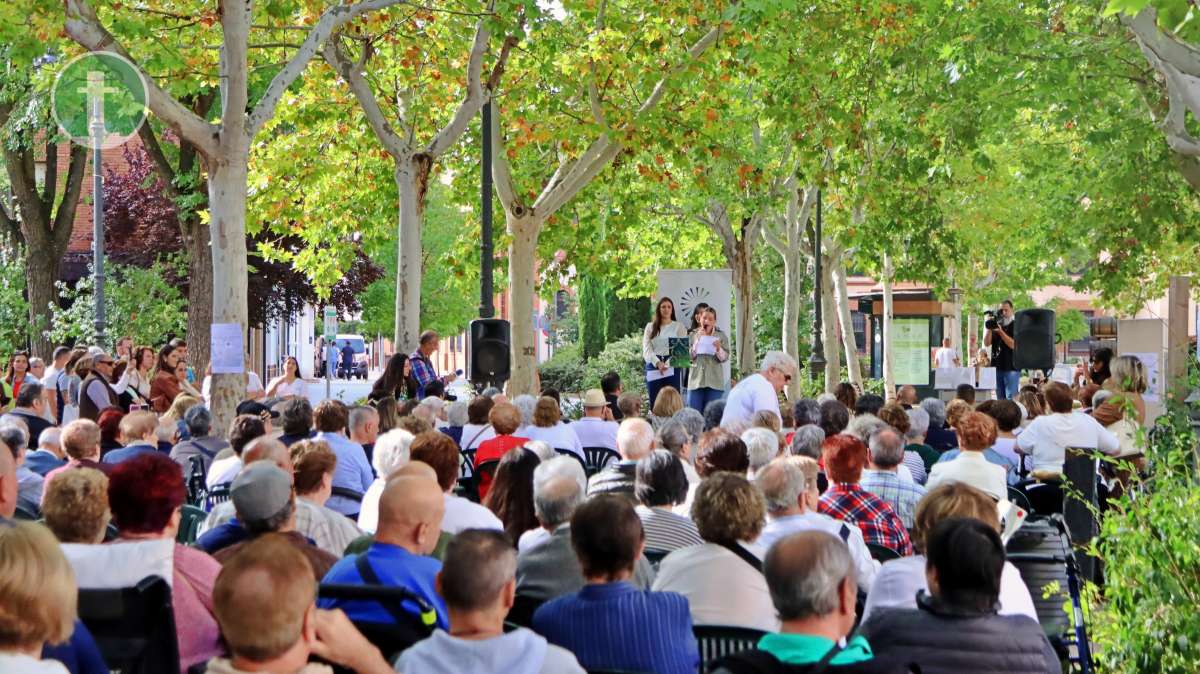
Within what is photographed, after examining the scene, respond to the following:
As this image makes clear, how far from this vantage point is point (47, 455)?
30.7ft

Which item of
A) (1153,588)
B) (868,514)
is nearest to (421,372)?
(868,514)

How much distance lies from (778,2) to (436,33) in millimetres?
6297

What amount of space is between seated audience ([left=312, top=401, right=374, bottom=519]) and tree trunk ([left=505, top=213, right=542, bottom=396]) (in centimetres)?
1328

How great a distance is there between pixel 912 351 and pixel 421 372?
2084cm

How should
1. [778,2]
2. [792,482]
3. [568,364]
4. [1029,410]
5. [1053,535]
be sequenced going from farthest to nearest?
[568,364] < [778,2] < [1029,410] < [1053,535] < [792,482]

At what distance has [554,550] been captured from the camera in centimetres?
572

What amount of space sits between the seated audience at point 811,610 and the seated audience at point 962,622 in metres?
0.35

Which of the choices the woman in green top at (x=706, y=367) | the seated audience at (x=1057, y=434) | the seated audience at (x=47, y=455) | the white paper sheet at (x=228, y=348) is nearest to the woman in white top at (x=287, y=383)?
the white paper sheet at (x=228, y=348)

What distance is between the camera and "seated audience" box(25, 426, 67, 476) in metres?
9.15

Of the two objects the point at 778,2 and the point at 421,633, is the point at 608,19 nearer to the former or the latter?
the point at 778,2

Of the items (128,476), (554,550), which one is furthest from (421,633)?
(128,476)

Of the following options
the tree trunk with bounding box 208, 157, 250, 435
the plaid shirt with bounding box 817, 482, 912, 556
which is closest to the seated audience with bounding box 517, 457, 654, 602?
the plaid shirt with bounding box 817, 482, 912, 556

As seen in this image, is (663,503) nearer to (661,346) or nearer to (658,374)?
(661,346)

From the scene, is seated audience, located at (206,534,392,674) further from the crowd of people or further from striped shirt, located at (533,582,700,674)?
striped shirt, located at (533,582,700,674)
